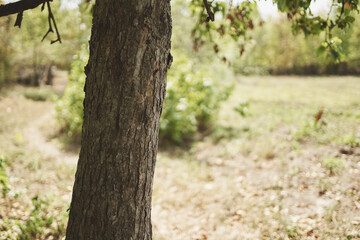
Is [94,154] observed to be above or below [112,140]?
below

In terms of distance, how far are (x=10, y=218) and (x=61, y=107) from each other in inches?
151

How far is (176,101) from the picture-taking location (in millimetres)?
5938

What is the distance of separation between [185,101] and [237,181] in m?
2.48

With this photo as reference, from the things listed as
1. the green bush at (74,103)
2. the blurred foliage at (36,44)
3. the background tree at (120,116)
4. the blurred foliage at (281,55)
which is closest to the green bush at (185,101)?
the green bush at (74,103)

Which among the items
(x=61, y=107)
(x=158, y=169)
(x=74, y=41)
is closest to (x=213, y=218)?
(x=158, y=169)

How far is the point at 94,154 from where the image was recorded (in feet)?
4.86

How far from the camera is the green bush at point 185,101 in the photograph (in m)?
5.83

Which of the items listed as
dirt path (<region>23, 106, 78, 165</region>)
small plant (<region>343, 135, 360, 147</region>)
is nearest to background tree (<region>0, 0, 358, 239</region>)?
dirt path (<region>23, 106, 78, 165</region>)

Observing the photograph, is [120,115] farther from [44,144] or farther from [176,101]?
[44,144]

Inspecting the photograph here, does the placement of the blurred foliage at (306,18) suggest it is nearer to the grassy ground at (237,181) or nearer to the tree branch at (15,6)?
the tree branch at (15,6)

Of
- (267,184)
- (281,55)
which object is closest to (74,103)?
(267,184)

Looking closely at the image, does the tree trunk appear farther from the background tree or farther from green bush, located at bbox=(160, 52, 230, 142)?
green bush, located at bbox=(160, 52, 230, 142)

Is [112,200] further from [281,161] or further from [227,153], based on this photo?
[227,153]

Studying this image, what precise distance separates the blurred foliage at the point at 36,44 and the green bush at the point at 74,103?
187 inches
